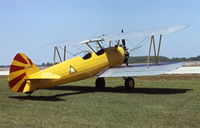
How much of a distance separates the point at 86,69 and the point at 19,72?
3.33 metres

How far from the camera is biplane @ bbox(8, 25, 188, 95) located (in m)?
10.5

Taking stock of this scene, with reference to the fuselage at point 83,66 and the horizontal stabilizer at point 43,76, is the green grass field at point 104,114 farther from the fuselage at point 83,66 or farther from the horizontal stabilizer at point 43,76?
the fuselage at point 83,66

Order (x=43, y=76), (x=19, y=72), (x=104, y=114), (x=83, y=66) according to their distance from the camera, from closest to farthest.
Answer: (x=104, y=114) → (x=19, y=72) → (x=43, y=76) → (x=83, y=66)

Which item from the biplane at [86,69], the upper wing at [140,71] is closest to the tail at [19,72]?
the biplane at [86,69]

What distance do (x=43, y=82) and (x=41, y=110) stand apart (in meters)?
3.19

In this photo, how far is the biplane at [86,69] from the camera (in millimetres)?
10492

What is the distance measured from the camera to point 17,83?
10.3 meters

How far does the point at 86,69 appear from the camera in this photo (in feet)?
42.0

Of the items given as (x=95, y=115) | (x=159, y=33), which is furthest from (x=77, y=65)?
(x=95, y=115)

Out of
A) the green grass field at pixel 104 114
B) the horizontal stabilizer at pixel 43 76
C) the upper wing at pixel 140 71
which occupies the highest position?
the horizontal stabilizer at pixel 43 76

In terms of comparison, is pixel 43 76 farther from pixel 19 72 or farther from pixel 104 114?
pixel 104 114

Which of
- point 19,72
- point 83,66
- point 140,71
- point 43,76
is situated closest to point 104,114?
point 43,76

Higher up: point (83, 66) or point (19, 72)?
point (19, 72)

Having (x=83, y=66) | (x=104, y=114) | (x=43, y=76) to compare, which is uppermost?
(x=83, y=66)
